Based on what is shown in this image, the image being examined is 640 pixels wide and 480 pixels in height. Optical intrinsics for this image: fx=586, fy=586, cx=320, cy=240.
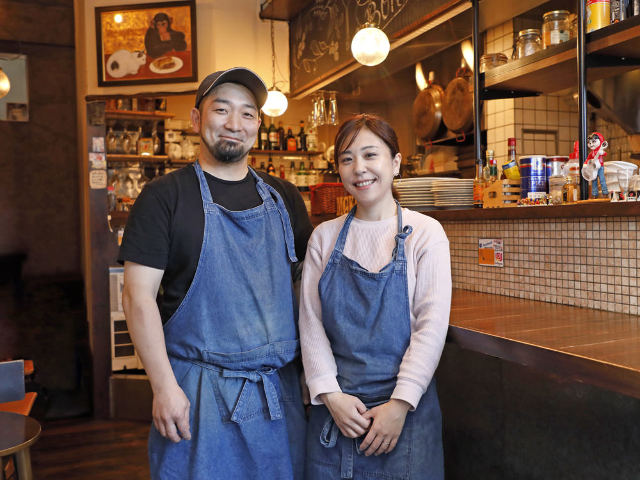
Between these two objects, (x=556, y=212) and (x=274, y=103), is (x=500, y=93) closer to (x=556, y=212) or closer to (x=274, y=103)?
(x=556, y=212)

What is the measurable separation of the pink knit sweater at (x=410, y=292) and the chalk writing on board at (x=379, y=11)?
2.48 m

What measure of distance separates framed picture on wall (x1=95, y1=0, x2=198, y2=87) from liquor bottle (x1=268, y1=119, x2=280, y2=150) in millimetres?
1669

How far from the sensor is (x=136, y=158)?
18.4 feet

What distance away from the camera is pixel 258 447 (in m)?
Answer: 1.70

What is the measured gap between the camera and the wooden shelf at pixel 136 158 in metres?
5.51

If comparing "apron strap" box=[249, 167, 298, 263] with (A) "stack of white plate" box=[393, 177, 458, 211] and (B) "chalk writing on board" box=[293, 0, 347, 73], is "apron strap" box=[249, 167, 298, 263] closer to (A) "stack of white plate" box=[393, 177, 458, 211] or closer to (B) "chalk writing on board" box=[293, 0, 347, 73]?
(A) "stack of white plate" box=[393, 177, 458, 211]

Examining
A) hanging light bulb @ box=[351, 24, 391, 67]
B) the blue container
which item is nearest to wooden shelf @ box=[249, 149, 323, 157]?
hanging light bulb @ box=[351, 24, 391, 67]

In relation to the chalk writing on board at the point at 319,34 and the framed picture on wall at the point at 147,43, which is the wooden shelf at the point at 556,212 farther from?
the framed picture on wall at the point at 147,43

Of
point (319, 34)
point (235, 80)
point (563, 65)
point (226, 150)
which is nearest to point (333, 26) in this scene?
point (319, 34)

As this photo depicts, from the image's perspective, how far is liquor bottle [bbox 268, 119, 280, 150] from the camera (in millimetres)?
6453

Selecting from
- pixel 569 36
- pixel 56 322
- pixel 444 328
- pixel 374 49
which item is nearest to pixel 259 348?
pixel 444 328

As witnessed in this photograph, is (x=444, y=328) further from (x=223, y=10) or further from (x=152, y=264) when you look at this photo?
(x=223, y=10)

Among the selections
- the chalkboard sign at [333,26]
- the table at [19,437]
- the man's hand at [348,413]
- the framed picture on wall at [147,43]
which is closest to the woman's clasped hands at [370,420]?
the man's hand at [348,413]

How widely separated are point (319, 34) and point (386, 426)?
13.1ft
